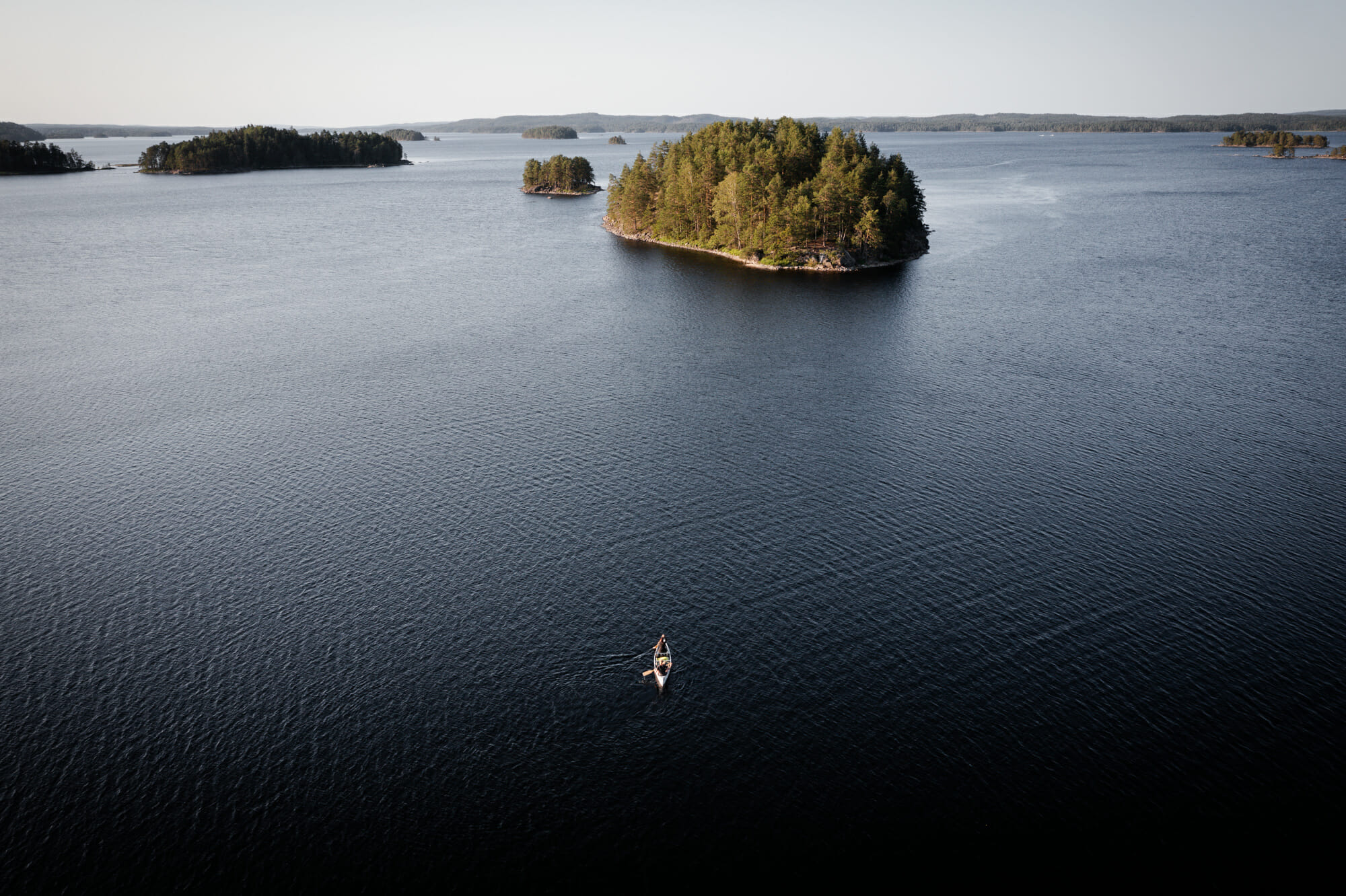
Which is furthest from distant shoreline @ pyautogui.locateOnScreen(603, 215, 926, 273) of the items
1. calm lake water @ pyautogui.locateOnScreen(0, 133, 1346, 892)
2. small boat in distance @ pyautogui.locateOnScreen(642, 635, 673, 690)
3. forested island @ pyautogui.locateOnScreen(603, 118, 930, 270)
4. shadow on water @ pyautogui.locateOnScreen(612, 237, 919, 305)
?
small boat in distance @ pyautogui.locateOnScreen(642, 635, 673, 690)

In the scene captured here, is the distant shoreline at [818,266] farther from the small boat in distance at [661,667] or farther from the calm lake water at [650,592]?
the small boat in distance at [661,667]

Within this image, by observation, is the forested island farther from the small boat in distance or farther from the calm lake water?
the small boat in distance

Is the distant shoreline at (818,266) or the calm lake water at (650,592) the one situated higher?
Answer: the distant shoreline at (818,266)

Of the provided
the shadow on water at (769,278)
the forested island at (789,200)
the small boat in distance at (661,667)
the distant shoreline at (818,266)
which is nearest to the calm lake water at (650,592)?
the small boat in distance at (661,667)

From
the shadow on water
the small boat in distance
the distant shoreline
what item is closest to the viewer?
the small boat in distance

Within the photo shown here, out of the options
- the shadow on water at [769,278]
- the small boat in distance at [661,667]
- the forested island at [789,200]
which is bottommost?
the small boat in distance at [661,667]

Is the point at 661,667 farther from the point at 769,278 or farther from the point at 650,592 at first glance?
the point at 769,278

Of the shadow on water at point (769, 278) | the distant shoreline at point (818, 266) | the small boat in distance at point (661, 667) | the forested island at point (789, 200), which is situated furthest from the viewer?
the forested island at point (789, 200)
